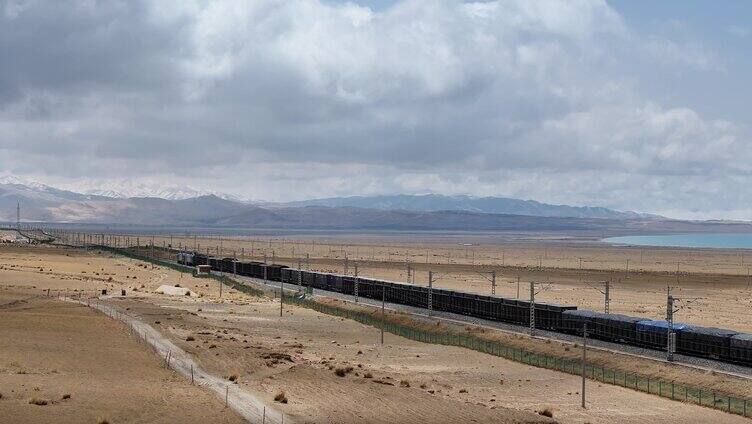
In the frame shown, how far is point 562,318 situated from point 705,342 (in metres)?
15.8

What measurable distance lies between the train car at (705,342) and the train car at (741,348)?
220mm

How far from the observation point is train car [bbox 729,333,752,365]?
6194 centimetres

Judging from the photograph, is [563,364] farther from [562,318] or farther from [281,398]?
[281,398]

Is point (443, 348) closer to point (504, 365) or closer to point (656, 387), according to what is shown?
point (504, 365)

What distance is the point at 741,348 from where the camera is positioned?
62.4 meters

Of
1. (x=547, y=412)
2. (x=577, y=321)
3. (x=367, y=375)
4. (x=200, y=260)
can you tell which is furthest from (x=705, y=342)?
(x=200, y=260)

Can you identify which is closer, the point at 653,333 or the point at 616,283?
the point at 653,333

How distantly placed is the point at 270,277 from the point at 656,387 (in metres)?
95.2

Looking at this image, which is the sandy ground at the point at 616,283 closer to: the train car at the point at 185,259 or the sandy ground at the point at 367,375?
the train car at the point at 185,259

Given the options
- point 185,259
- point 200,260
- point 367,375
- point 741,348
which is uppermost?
point 200,260

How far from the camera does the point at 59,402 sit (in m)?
42.6

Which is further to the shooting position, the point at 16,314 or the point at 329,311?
the point at 329,311

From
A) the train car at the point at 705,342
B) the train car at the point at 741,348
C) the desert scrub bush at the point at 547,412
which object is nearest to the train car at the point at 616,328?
the train car at the point at 705,342

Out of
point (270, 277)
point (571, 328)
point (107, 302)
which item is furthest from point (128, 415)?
point (270, 277)
